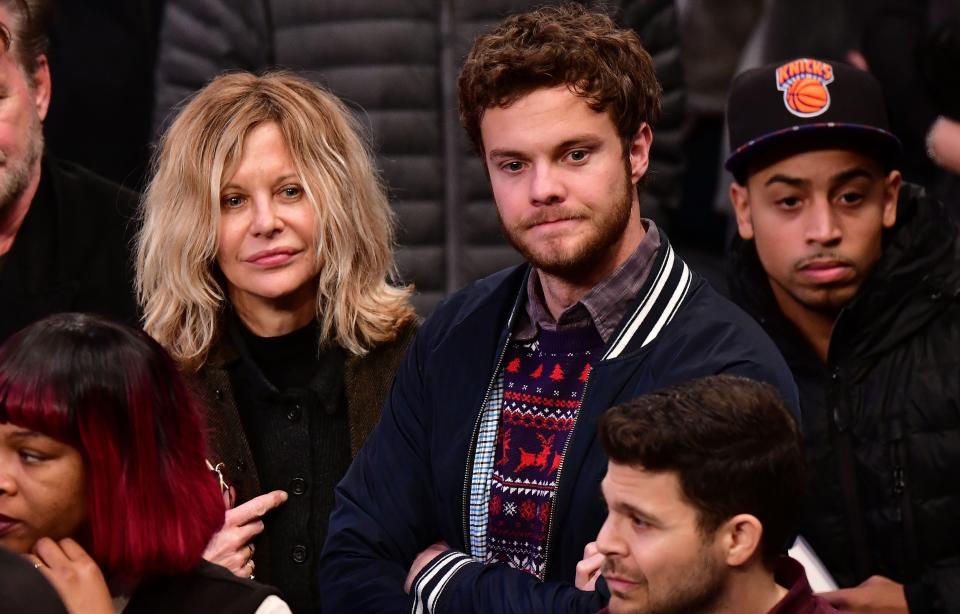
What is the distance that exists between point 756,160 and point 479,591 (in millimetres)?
1450

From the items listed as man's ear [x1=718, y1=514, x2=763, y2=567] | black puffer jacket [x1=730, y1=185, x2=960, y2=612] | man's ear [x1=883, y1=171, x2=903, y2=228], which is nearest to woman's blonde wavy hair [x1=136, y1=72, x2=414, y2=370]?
black puffer jacket [x1=730, y1=185, x2=960, y2=612]

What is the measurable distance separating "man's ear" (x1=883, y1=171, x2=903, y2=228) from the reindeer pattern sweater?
1.04 metres

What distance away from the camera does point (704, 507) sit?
8.49ft

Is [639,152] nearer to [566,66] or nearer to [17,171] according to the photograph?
[566,66]

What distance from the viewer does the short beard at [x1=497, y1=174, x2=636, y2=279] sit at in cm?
306

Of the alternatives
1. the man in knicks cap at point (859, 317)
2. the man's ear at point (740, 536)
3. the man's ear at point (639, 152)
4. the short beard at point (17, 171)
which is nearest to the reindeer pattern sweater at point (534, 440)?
the man's ear at point (639, 152)

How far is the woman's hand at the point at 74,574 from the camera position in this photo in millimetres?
2709

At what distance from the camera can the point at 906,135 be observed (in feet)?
17.2

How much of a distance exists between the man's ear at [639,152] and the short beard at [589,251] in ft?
0.26

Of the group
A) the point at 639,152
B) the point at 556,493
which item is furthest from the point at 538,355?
the point at 639,152

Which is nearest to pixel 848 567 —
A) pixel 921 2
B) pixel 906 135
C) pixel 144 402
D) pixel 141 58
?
pixel 144 402

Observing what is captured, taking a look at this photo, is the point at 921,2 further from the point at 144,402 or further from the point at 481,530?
the point at 144,402

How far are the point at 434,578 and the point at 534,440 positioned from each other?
32cm

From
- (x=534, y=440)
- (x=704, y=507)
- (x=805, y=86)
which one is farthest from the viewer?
(x=805, y=86)
